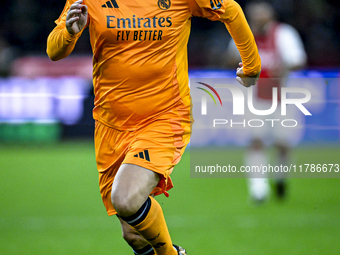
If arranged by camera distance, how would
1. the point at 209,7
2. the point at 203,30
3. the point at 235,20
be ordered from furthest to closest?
the point at 203,30, the point at 235,20, the point at 209,7

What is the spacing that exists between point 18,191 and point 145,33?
4449 mm

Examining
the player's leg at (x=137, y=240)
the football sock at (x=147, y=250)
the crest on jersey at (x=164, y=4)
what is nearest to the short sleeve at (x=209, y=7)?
the crest on jersey at (x=164, y=4)

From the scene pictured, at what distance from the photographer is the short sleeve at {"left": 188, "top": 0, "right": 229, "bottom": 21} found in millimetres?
2875

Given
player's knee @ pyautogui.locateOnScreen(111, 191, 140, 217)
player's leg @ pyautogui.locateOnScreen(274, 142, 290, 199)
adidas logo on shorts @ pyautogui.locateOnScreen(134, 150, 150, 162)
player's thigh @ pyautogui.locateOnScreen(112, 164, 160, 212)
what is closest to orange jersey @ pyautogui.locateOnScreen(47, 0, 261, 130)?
adidas logo on shorts @ pyautogui.locateOnScreen(134, 150, 150, 162)

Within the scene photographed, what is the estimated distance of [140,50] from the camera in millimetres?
2893

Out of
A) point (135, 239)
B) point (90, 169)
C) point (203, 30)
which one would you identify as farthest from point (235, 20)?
point (203, 30)

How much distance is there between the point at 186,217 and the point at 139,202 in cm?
263

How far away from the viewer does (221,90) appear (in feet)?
24.1

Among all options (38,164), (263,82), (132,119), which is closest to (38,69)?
(38,164)

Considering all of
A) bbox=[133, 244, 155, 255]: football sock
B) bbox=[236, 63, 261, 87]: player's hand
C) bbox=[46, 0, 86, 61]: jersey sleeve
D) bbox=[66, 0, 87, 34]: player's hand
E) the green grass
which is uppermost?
bbox=[66, 0, 87, 34]: player's hand

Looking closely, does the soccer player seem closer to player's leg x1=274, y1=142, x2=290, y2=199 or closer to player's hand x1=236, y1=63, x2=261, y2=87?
player's hand x1=236, y1=63, x2=261, y2=87

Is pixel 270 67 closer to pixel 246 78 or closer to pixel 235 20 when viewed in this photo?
pixel 246 78

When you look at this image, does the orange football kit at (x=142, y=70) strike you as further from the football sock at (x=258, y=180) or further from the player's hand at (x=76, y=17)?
the football sock at (x=258, y=180)

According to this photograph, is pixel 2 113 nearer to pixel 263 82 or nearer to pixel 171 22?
pixel 263 82
